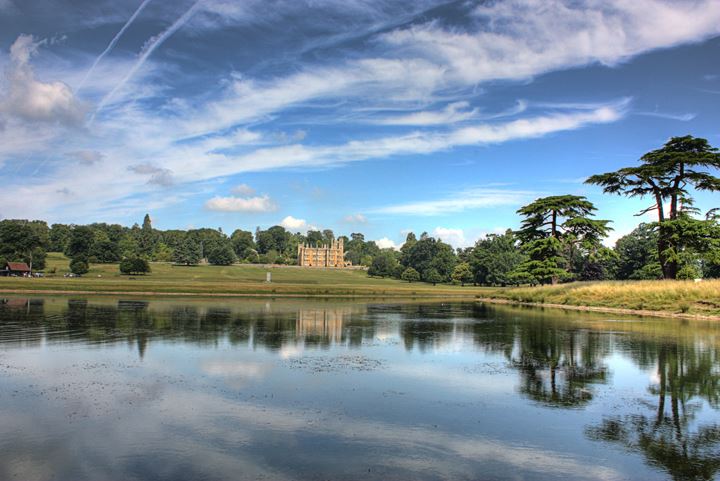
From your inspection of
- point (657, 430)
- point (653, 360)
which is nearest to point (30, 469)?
point (657, 430)

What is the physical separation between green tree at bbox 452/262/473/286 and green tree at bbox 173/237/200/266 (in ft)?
236

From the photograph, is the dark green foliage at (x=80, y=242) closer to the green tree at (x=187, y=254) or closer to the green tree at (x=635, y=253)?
the green tree at (x=187, y=254)

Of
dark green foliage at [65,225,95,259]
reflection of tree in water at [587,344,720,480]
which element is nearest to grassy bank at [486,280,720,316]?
reflection of tree in water at [587,344,720,480]

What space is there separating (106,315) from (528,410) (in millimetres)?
27940

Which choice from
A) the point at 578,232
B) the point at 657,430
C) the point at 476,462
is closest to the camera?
the point at 476,462

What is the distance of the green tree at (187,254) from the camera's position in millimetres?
143875

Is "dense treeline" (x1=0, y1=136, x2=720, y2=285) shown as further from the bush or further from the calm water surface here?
the calm water surface

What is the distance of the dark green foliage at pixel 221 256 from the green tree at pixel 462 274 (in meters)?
70.4

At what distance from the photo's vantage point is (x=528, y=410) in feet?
38.7

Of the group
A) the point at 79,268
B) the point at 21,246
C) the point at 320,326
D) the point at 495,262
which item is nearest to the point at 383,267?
the point at 495,262

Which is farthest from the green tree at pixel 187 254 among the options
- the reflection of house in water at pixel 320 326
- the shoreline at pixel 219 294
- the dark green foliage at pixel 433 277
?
the reflection of house in water at pixel 320 326

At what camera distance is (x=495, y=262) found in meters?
111

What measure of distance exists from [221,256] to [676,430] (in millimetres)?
152516

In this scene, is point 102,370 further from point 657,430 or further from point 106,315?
point 106,315
